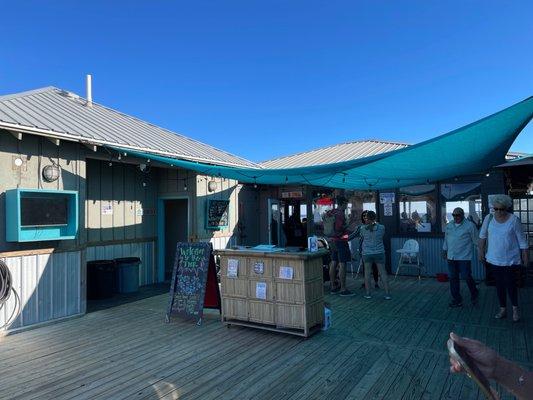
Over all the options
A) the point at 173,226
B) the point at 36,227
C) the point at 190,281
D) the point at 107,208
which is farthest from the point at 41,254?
the point at 173,226

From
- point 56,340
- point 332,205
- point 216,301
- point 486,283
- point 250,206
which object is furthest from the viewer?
point 250,206

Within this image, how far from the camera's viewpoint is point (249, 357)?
400 cm

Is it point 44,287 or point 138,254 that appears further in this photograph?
point 138,254

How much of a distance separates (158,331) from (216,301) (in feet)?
2.95

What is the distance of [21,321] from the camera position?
4.98 meters

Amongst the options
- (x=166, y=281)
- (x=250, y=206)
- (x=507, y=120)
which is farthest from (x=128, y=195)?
(x=507, y=120)

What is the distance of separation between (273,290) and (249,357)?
3.07ft

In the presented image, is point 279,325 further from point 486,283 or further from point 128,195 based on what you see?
point 486,283

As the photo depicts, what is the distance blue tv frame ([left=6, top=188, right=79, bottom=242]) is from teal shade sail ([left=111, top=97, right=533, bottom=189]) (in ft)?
3.73

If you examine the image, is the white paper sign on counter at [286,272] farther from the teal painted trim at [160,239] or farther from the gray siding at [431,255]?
the gray siding at [431,255]

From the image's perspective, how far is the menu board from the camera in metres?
5.25

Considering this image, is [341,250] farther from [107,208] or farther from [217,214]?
[107,208]

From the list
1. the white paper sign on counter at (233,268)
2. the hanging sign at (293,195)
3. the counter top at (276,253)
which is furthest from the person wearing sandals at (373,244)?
the hanging sign at (293,195)

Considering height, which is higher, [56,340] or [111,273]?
[111,273]
